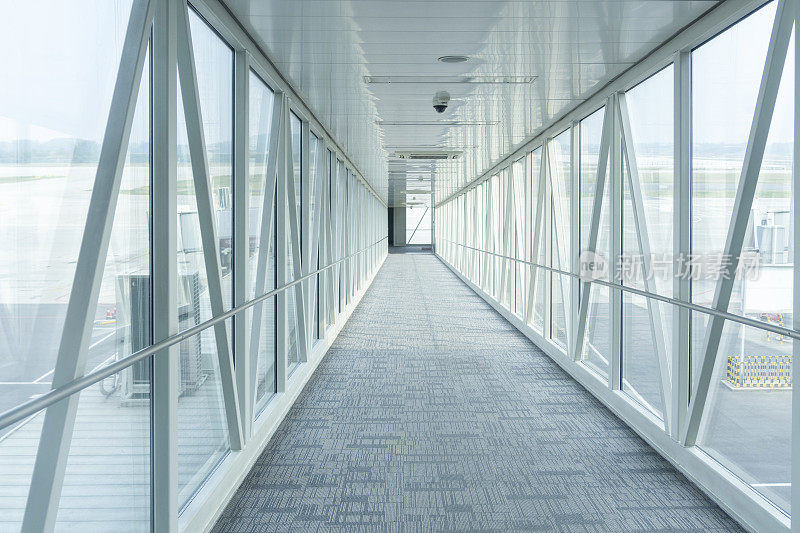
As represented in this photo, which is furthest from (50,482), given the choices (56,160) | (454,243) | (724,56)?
(454,243)

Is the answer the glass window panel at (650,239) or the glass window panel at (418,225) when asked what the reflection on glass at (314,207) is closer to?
the glass window panel at (650,239)

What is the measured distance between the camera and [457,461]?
3.19m

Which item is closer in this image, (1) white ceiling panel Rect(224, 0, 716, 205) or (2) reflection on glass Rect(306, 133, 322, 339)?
(1) white ceiling panel Rect(224, 0, 716, 205)

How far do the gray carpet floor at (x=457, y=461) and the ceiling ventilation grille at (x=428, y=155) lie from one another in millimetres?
3037

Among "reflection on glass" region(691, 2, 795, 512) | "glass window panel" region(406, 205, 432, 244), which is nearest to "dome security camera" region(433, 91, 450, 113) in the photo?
"reflection on glass" region(691, 2, 795, 512)

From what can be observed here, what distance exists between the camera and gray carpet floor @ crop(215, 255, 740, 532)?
8.46 feet

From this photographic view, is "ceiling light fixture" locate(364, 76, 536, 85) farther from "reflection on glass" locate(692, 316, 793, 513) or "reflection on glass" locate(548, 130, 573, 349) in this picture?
"reflection on glass" locate(692, 316, 793, 513)

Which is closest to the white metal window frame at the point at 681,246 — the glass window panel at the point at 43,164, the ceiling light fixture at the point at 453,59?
the ceiling light fixture at the point at 453,59

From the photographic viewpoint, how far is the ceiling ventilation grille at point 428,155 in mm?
7746

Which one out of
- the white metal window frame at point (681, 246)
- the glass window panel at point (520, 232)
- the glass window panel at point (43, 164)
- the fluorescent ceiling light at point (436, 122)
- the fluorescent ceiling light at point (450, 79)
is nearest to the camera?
the glass window panel at point (43, 164)

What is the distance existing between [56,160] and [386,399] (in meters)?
3.08

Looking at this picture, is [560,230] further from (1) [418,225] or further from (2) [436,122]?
(1) [418,225]

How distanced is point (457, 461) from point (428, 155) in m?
5.21

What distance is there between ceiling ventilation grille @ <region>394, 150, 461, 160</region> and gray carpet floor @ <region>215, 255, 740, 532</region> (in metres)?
3.04
